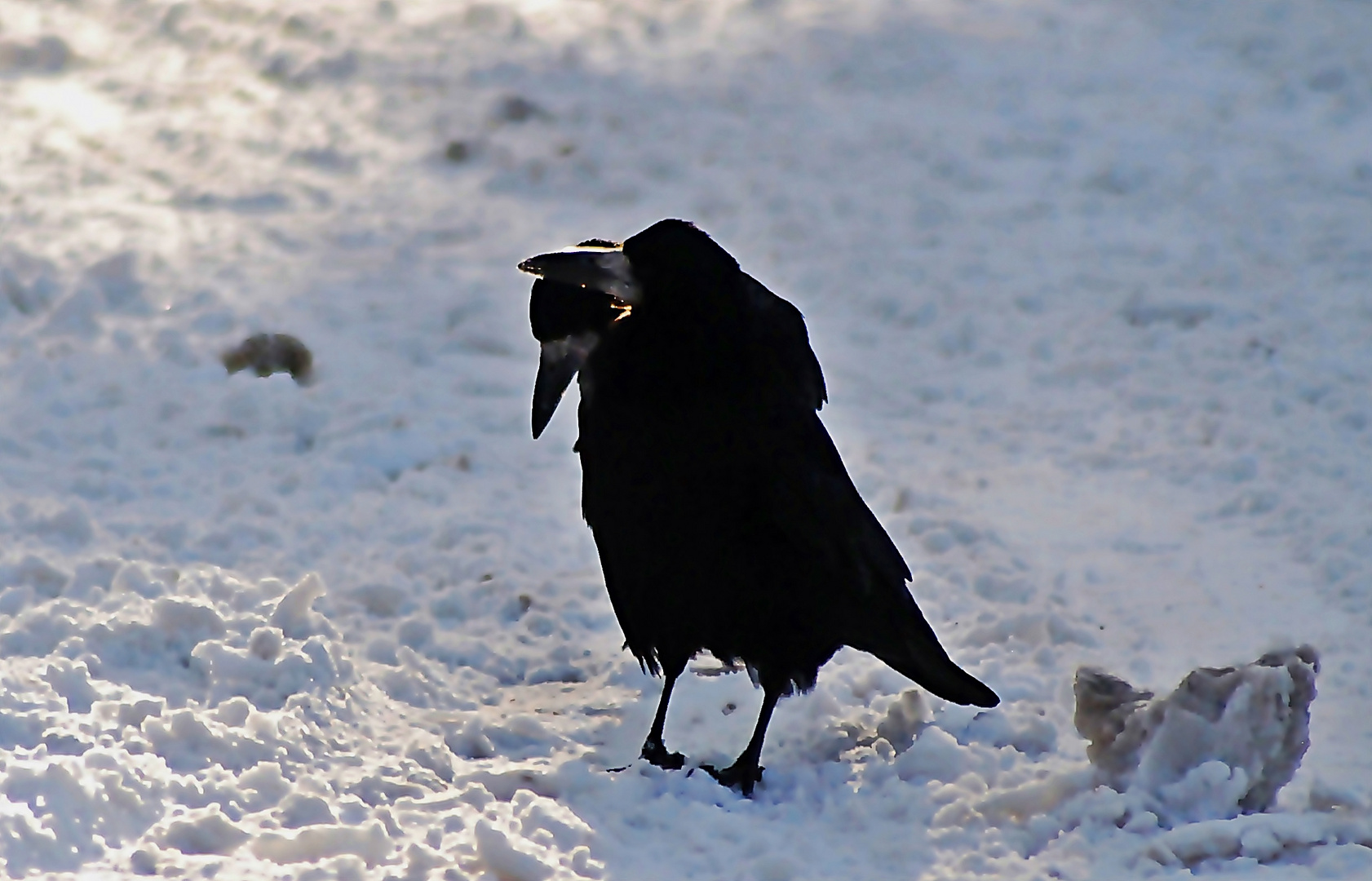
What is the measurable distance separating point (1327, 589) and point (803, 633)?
1663 millimetres

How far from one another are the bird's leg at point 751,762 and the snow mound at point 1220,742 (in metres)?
0.71

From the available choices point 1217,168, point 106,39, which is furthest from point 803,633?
point 106,39

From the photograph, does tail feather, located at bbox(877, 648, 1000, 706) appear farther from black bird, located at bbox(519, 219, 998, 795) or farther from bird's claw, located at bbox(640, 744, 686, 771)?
bird's claw, located at bbox(640, 744, 686, 771)

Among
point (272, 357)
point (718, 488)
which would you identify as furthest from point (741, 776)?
point (272, 357)

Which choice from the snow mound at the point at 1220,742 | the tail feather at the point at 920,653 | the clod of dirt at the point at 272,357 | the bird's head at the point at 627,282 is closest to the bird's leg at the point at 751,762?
the tail feather at the point at 920,653

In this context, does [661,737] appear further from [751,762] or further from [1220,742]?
[1220,742]

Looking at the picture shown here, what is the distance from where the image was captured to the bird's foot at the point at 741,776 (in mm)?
3343

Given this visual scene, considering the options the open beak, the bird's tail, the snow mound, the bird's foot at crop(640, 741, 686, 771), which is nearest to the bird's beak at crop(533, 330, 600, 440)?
the open beak

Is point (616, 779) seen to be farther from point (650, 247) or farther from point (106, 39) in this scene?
point (106, 39)

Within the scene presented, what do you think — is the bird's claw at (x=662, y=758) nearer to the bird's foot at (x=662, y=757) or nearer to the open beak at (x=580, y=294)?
the bird's foot at (x=662, y=757)

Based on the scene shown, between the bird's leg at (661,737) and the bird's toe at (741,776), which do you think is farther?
the bird's leg at (661,737)

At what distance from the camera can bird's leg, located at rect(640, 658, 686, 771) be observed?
350 centimetres

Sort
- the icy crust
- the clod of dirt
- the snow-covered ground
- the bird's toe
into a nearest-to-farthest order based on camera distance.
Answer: the icy crust → the snow-covered ground → the bird's toe → the clod of dirt

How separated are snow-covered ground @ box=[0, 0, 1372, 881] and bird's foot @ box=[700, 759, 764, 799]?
0.15 ft
